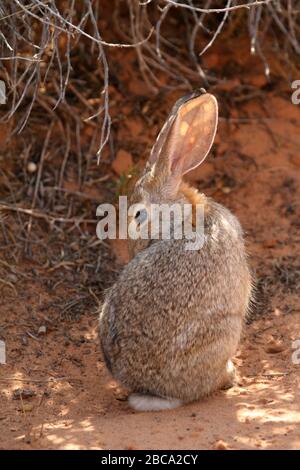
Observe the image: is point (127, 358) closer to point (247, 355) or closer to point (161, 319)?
point (161, 319)

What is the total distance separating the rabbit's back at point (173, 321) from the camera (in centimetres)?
503

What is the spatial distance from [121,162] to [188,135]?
6.27ft

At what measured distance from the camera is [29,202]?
23.1 ft

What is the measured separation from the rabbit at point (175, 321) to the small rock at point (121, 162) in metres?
2.08

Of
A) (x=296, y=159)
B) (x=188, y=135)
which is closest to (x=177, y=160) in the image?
(x=188, y=135)

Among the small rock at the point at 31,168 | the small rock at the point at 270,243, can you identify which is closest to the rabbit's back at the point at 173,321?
the small rock at the point at 270,243

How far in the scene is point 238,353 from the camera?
5.94 metres

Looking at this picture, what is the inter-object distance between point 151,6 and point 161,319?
3871mm

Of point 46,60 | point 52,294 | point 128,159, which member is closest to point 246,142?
point 128,159

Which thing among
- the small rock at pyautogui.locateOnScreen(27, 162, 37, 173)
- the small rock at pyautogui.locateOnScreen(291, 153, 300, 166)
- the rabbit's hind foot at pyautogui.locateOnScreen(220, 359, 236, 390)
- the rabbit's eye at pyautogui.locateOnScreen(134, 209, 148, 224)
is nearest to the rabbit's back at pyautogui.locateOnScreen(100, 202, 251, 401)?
the rabbit's hind foot at pyautogui.locateOnScreen(220, 359, 236, 390)

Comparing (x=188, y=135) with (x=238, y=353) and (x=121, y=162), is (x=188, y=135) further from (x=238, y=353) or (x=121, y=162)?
(x=121, y=162)

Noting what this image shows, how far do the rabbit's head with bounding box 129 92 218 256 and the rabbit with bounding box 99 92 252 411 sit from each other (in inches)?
8.9

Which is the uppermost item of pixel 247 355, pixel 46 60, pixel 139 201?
pixel 46 60

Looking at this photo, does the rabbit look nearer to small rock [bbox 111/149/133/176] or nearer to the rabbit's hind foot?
the rabbit's hind foot
